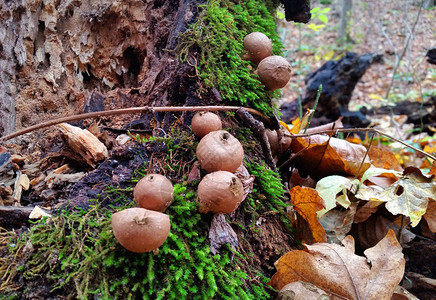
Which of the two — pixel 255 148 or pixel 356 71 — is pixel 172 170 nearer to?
pixel 255 148

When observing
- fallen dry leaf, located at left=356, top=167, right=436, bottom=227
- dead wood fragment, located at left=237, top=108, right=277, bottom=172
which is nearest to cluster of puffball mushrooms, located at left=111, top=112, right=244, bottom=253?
dead wood fragment, located at left=237, top=108, right=277, bottom=172

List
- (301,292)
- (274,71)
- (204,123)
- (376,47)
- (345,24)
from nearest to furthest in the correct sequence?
(301,292) < (204,123) < (274,71) < (376,47) < (345,24)

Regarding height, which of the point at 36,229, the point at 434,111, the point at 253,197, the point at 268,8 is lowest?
the point at 434,111

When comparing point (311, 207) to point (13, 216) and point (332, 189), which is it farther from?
point (13, 216)

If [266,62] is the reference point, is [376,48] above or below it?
below

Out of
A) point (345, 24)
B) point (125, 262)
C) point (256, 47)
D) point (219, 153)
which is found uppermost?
point (256, 47)

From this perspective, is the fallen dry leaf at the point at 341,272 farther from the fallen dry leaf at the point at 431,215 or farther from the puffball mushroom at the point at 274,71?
the puffball mushroom at the point at 274,71

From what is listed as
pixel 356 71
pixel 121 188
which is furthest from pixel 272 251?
pixel 356 71

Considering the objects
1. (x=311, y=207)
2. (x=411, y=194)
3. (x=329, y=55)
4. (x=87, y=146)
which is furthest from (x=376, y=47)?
(x=87, y=146)
